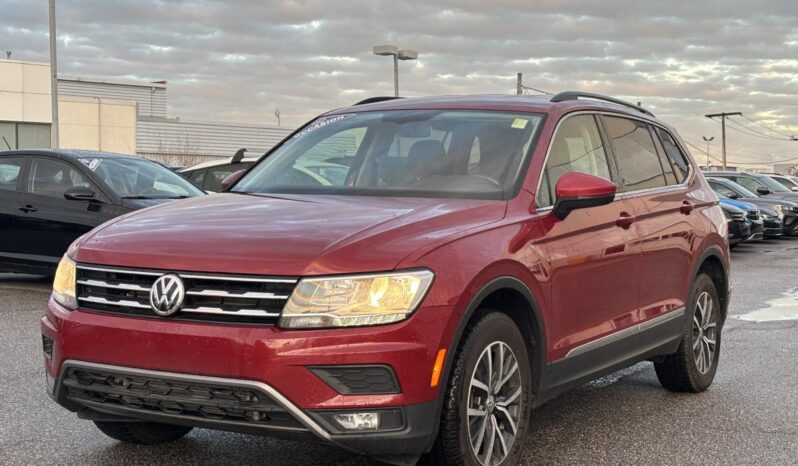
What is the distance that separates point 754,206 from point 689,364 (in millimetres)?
15468

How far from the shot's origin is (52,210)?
1012 centimetres

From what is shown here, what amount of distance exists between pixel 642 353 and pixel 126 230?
295cm

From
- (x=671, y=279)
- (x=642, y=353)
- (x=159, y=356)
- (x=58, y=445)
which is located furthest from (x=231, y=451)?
(x=671, y=279)

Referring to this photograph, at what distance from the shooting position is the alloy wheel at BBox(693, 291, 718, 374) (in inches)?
238

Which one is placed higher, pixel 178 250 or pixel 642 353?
pixel 178 250

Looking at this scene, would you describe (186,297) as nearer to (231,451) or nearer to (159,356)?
(159,356)

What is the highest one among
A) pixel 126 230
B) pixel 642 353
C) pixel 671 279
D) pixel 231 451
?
pixel 126 230

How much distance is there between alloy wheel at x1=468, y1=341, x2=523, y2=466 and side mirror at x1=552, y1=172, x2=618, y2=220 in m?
0.83

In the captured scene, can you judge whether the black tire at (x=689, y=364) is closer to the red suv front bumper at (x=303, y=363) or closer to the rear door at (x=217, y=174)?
the red suv front bumper at (x=303, y=363)

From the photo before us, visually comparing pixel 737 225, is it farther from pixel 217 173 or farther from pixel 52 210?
pixel 52 210

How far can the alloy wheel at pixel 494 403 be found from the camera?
12.5ft

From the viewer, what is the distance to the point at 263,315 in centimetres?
338

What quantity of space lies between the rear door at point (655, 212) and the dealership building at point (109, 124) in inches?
1311

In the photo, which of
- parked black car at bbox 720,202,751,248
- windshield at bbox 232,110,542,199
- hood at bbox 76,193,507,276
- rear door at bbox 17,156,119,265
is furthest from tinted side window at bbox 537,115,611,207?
parked black car at bbox 720,202,751,248
